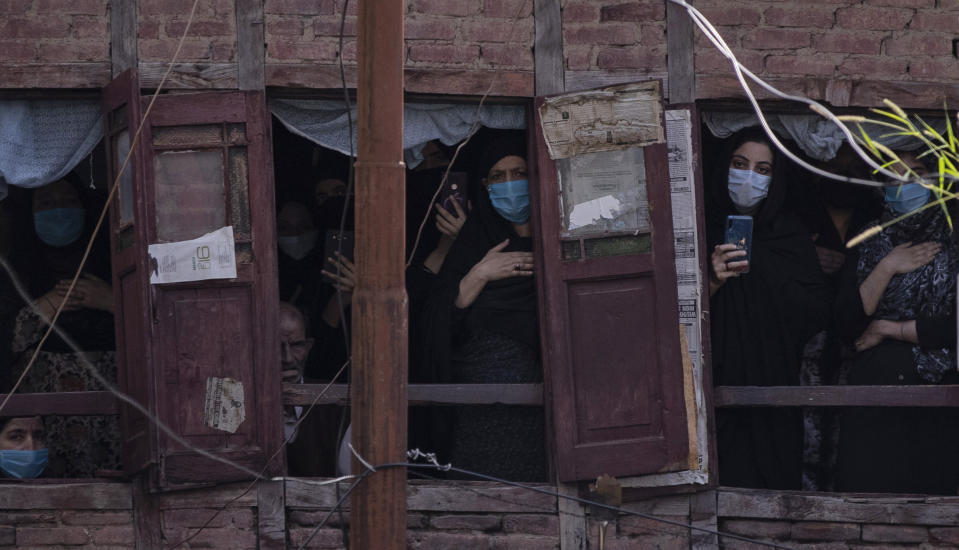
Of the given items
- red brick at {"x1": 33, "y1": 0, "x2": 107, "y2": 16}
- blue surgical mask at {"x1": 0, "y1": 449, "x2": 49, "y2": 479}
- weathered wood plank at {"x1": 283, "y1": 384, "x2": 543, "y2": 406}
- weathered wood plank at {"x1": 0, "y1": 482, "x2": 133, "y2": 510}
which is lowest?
weathered wood plank at {"x1": 0, "y1": 482, "x2": 133, "y2": 510}

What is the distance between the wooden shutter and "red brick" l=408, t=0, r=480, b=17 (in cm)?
87

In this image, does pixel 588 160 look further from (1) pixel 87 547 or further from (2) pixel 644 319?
(1) pixel 87 547

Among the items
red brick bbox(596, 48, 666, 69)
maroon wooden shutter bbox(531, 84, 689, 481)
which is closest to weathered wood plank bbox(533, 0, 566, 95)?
red brick bbox(596, 48, 666, 69)

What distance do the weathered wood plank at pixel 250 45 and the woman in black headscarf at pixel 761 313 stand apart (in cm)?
223

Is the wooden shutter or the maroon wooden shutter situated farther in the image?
the maroon wooden shutter

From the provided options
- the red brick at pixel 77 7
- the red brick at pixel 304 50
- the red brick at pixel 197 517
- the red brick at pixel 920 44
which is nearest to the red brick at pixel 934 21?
the red brick at pixel 920 44

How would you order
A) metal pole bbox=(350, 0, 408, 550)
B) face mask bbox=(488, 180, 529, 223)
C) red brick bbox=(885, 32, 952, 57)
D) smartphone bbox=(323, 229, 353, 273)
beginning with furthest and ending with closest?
smartphone bbox=(323, 229, 353, 273), red brick bbox=(885, 32, 952, 57), face mask bbox=(488, 180, 529, 223), metal pole bbox=(350, 0, 408, 550)

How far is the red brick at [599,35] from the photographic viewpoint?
6516mm

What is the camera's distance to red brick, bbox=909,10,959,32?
6.75 metres

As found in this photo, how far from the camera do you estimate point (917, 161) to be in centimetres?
666

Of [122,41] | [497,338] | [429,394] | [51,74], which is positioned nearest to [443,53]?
[497,338]

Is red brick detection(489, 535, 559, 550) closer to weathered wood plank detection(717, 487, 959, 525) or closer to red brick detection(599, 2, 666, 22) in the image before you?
weathered wood plank detection(717, 487, 959, 525)

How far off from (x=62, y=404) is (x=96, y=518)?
0.55m

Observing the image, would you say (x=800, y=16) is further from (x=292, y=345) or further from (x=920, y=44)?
(x=292, y=345)
